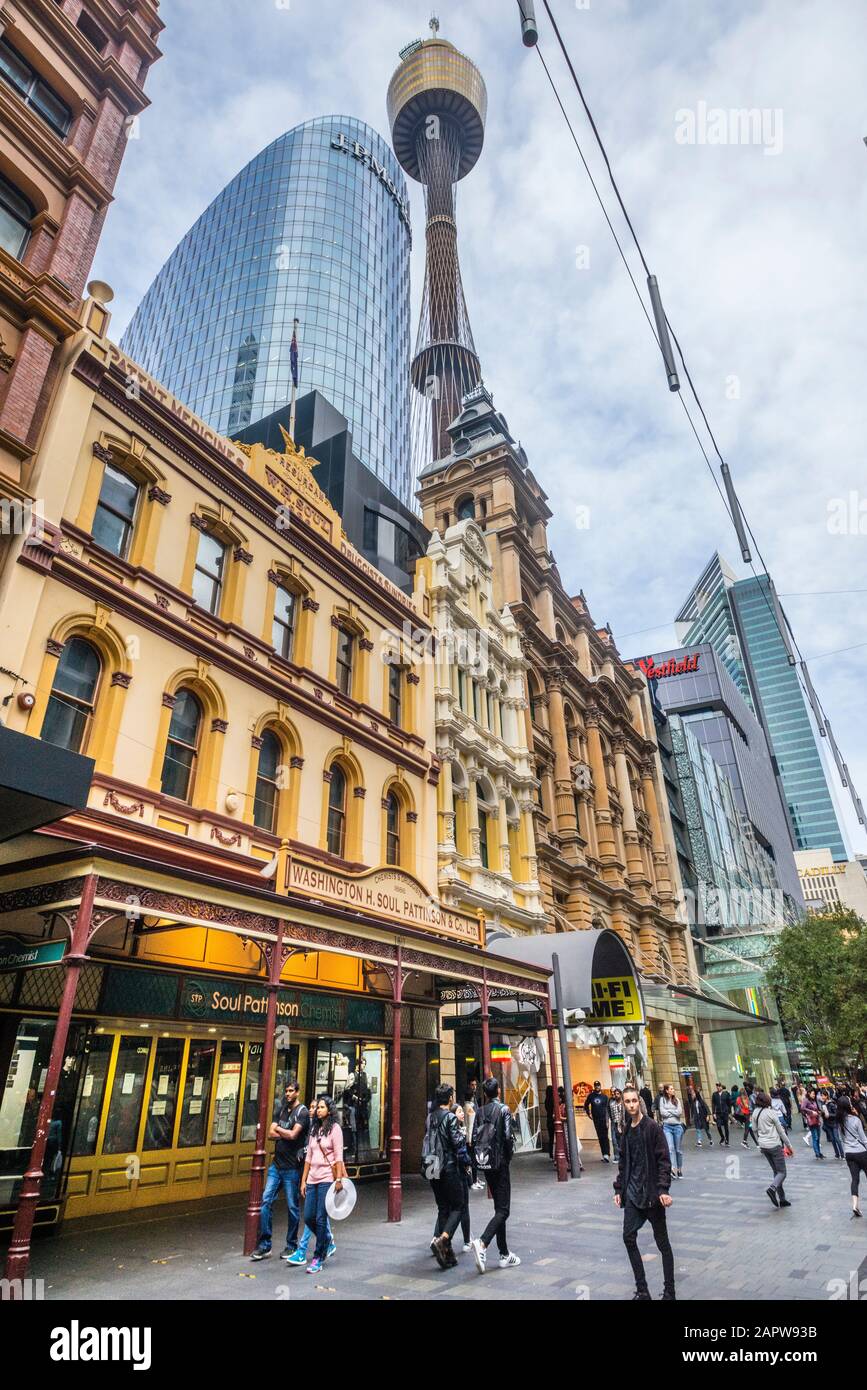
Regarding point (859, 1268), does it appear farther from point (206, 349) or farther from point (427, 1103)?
point (206, 349)

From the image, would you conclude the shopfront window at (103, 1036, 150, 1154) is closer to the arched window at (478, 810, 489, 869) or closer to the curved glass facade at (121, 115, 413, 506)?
the arched window at (478, 810, 489, 869)

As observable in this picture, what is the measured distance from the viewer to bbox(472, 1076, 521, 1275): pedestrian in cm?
838

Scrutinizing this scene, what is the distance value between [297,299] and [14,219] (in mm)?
73693

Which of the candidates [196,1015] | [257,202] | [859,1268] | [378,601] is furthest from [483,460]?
[257,202]

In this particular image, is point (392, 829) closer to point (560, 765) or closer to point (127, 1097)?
point (127, 1097)

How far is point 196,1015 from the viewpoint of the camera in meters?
13.6

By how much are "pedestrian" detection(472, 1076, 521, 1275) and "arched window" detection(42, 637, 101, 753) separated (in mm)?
8514

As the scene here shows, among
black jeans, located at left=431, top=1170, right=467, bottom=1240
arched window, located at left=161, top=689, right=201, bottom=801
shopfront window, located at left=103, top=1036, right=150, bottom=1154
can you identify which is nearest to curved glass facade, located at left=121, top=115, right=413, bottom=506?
arched window, located at left=161, top=689, right=201, bottom=801

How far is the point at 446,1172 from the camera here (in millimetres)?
8828

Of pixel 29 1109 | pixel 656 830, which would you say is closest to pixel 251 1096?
pixel 29 1109

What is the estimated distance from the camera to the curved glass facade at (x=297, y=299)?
78062 millimetres

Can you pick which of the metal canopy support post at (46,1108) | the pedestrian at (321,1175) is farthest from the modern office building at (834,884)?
the metal canopy support post at (46,1108)

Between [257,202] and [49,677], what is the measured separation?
315 ft

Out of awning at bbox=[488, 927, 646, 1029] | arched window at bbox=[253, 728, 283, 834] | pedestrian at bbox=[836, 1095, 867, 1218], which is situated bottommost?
pedestrian at bbox=[836, 1095, 867, 1218]
